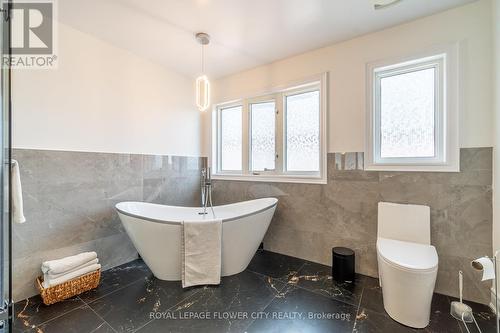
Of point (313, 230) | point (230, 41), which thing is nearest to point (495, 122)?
point (313, 230)

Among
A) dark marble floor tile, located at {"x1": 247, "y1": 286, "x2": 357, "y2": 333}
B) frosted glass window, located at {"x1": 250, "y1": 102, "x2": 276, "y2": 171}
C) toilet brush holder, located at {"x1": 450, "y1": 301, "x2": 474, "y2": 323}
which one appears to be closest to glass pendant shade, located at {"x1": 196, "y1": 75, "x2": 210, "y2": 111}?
frosted glass window, located at {"x1": 250, "y1": 102, "x2": 276, "y2": 171}

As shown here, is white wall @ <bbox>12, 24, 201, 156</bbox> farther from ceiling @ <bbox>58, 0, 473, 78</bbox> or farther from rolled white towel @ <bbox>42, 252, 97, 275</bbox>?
rolled white towel @ <bbox>42, 252, 97, 275</bbox>

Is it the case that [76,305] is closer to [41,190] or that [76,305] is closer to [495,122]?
[41,190]

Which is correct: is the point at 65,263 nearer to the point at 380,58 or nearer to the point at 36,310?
the point at 36,310

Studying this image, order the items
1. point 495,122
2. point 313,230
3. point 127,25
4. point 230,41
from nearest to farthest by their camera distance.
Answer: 1. point 495,122
2. point 127,25
3. point 230,41
4. point 313,230

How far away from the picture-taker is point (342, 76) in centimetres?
229

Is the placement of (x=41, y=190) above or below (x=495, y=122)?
below

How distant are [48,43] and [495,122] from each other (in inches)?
146

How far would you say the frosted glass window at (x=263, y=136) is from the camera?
2.88 meters

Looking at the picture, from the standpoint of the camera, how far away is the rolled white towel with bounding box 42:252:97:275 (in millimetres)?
1717

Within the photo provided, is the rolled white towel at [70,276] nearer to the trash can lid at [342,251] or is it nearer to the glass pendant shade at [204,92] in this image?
the glass pendant shade at [204,92]

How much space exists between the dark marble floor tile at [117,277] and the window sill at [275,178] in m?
1.48

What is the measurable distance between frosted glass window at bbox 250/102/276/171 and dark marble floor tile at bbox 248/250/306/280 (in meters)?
1.10

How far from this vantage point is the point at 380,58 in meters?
2.09
